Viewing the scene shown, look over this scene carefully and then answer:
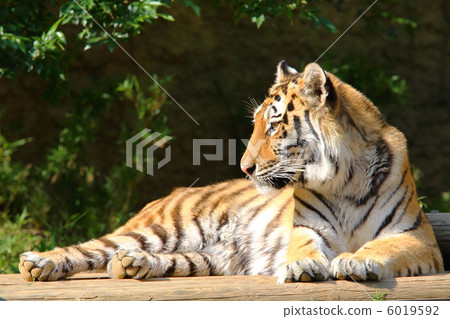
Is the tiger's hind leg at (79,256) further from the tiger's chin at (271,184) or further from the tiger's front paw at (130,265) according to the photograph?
the tiger's chin at (271,184)

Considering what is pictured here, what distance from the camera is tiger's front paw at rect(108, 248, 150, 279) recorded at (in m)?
2.89

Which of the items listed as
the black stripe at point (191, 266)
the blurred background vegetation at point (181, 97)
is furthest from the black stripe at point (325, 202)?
the blurred background vegetation at point (181, 97)

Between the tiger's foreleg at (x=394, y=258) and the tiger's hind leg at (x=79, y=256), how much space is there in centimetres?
115

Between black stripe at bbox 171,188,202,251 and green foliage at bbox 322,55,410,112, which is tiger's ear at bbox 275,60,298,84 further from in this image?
green foliage at bbox 322,55,410,112

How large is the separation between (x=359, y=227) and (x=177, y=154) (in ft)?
11.0

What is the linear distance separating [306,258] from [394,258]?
39cm

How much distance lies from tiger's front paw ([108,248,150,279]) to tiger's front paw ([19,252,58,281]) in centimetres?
30

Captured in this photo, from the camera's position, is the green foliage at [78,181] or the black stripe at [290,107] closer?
the black stripe at [290,107]

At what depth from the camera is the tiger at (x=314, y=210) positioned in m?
2.88

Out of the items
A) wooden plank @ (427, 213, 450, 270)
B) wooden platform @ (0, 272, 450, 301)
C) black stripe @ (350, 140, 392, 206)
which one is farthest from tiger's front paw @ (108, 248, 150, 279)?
wooden plank @ (427, 213, 450, 270)

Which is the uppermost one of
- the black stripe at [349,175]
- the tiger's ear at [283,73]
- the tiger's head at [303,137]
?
the tiger's ear at [283,73]

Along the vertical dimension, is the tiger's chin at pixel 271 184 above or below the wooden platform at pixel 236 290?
above

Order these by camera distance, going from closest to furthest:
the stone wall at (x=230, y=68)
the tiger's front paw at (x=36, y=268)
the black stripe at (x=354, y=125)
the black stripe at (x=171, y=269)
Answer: the tiger's front paw at (x=36, y=268) → the black stripe at (x=354, y=125) → the black stripe at (x=171, y=269) → the stone wall at (x=230, y=68)
